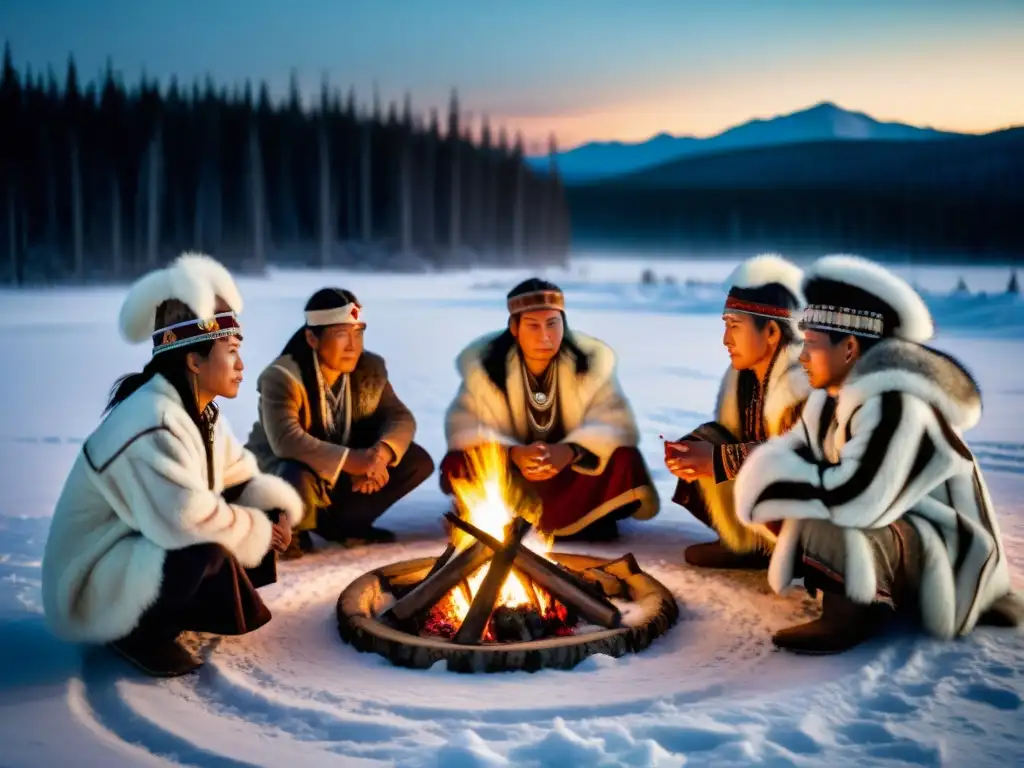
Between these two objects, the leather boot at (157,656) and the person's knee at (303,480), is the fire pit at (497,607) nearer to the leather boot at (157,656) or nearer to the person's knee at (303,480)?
the leather boot at (157,656)

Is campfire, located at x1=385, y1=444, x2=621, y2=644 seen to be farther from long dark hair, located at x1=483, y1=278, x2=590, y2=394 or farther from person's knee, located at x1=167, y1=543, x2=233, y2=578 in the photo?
long dark hair, located at x1=483, y1=278, x2=590, y2=394

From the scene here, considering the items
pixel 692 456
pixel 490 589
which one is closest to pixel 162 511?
pixel 490 589

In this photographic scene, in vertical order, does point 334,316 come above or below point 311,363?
above

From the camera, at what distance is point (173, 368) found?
3.56 m

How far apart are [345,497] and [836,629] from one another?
258 centimetres

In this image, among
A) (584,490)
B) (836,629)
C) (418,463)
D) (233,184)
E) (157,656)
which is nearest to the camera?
(157,656)

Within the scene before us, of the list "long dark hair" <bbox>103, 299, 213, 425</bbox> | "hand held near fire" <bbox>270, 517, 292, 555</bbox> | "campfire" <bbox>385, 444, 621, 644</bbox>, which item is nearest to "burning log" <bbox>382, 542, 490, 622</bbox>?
"campfire" <bbox>385, 444, 621, 644</bbox>

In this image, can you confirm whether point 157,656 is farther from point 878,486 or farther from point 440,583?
point 878,486

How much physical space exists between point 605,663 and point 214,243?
26.3 m

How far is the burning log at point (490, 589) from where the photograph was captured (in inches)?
144

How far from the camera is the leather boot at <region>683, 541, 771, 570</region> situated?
4.80m

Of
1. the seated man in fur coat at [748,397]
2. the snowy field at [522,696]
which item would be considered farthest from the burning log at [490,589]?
the seated man in fur coat at [748,397]

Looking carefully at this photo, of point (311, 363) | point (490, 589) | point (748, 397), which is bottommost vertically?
point (490, 589)

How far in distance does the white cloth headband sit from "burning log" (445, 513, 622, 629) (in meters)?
1.54
